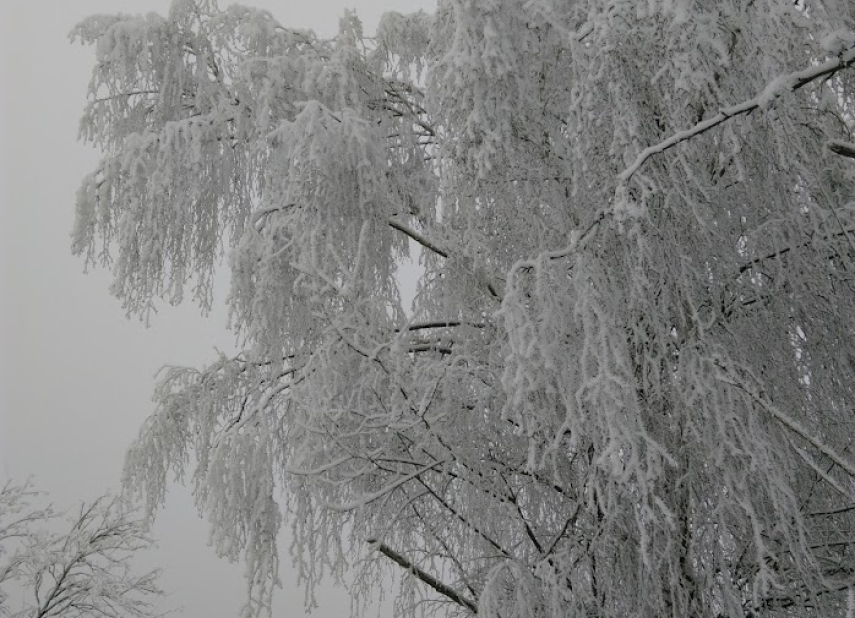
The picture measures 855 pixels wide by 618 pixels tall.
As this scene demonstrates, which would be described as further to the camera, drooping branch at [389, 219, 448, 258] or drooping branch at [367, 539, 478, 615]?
drooping branch at [389, 219, 448, 258]

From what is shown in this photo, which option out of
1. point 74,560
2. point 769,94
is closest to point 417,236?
point 769,94

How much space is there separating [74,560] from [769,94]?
27.8ft

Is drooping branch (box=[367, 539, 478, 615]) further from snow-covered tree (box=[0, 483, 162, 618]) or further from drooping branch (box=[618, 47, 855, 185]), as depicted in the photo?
snow-covered tree (box=[0, 483, 162, 618])

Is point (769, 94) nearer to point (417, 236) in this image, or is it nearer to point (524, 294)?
point (524, 294)

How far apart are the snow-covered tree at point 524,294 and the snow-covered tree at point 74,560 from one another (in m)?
5.88

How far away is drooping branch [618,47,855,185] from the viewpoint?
1.67m

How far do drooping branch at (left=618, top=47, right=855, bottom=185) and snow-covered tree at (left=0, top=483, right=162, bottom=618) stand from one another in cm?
772

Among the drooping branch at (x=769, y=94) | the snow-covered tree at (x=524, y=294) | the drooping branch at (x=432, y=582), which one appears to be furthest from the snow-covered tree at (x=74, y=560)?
the drooping branch at (x=769, y=94)

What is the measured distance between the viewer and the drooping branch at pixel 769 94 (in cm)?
167

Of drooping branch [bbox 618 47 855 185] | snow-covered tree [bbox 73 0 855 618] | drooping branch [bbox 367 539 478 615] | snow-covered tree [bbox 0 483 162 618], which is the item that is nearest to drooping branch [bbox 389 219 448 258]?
snow-covered tree [bbox 73 0 855 618]

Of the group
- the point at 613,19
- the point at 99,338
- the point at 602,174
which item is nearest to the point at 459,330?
the point at 602,174

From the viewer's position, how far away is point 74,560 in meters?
8.54

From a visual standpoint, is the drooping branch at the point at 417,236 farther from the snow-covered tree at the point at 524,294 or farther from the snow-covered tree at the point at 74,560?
the snow-covered tree at the point at 74,560

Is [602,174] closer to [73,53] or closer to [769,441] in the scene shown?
[769,441]
